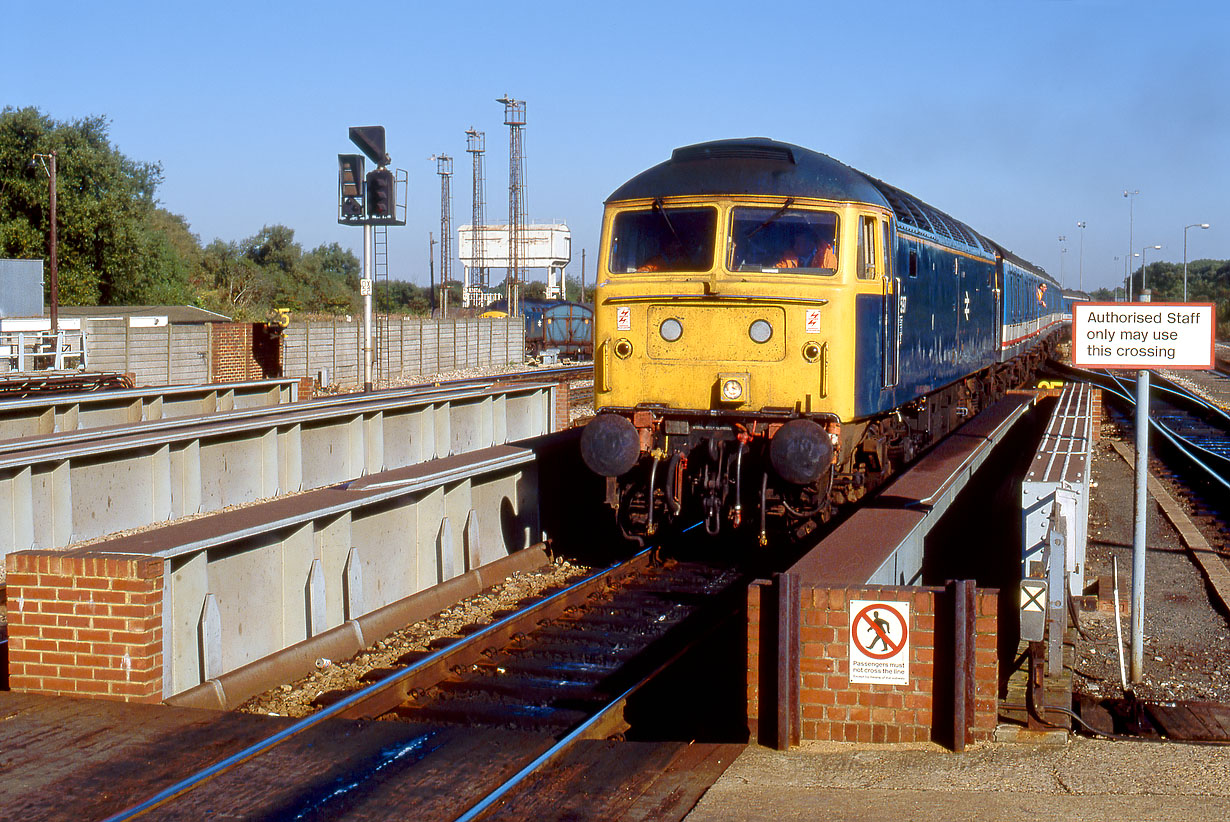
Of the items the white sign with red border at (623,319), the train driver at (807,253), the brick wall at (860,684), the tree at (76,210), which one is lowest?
the brick wall at (860,684)

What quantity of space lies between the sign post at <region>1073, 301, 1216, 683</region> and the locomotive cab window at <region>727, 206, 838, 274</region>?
8.43 ft

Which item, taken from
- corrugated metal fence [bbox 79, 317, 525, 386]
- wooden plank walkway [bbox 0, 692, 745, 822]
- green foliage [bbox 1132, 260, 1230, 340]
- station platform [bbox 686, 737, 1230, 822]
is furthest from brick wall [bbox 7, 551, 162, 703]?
green foliage [bbox 1132, 260, 1230, 340]

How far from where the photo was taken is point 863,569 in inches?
275

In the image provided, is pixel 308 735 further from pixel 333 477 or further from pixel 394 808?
pixel 333 477

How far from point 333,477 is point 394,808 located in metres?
11.3

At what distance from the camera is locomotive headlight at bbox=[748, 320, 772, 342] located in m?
10.1

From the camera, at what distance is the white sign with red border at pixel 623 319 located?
1058 cm

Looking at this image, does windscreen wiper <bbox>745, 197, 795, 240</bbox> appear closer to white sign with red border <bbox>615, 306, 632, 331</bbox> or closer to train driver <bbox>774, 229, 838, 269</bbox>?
train driver <bbox>774, 229, 838, 269</bbox>

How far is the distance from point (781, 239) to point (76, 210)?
44.2m

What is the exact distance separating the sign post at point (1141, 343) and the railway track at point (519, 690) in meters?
2.98

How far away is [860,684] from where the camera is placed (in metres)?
5.90

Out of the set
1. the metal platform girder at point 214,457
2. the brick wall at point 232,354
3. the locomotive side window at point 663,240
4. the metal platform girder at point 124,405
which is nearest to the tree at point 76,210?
the brick wall at point 232,354

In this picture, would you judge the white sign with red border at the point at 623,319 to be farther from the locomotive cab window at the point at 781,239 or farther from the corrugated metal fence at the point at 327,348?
the corrugated metal fence at the point at 327,348

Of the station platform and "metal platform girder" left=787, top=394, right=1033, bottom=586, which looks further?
Answer: "metal platform girder" left=787, top=394, right=1033, bottom=586
